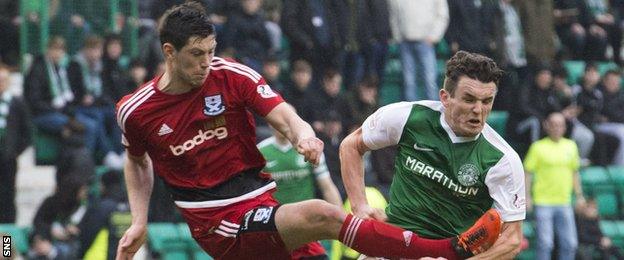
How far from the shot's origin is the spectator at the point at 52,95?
15844 mm

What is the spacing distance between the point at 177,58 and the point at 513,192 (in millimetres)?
2049

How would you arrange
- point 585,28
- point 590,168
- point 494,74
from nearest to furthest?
point 494,74, point 590,168, point 585,28

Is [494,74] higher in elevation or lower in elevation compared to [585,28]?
higher

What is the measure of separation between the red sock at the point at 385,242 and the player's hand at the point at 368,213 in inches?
9.6

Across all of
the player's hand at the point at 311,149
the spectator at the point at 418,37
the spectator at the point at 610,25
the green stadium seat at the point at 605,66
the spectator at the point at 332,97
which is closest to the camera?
the player's hand at the point at 311,149

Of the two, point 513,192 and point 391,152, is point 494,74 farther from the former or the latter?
point 391,152

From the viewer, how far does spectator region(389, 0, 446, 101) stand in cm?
1742

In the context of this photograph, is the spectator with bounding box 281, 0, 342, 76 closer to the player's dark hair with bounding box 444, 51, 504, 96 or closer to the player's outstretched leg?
the player's dark hair with bounding box 444, 51, 504, 96

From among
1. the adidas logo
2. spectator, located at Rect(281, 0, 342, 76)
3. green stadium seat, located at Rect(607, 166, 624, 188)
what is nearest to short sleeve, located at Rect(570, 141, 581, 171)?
green stadium seat, located at Rect(607, 166, 624, 188)

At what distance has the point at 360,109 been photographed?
17094 millimetres

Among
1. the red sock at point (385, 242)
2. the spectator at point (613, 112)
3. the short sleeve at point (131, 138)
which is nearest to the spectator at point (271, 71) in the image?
the spectator at point (613, 112)

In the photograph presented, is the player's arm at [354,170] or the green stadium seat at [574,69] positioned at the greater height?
the player's arm at [354,170]

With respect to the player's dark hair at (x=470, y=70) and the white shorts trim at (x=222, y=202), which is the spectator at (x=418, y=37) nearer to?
the white shorts trim at (x=222, y=202)

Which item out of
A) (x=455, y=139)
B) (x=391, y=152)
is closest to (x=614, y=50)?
(x=391, y=152)
